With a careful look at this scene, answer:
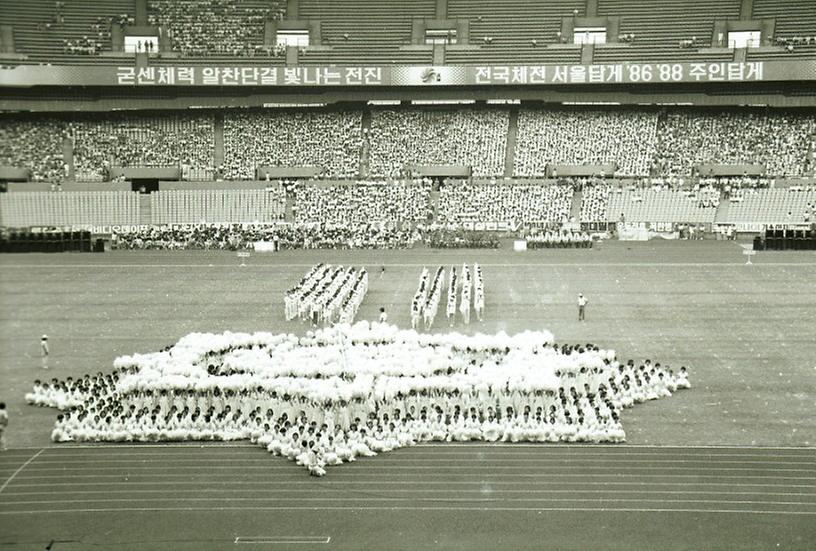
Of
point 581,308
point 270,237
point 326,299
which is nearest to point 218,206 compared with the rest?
point 270,237

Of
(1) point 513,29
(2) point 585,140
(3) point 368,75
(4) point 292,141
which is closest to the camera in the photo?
(2) point 585,140

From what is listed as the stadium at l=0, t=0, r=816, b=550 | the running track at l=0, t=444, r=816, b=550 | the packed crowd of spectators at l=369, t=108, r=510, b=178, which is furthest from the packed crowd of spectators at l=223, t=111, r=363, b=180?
the running track at l=0, t=444, r=816, b=550

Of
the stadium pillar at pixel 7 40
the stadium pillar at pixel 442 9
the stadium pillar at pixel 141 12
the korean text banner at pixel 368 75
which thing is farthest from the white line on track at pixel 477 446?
the stadium pillar at pixel 442 9

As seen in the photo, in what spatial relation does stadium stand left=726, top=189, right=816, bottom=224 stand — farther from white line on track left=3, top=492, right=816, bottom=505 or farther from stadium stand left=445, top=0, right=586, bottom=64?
white line on track left=3, top=492, right=816, bottom=505

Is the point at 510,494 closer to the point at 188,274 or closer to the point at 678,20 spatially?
the point at 188,274

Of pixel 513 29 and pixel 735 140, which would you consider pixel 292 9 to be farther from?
pixel 735 140

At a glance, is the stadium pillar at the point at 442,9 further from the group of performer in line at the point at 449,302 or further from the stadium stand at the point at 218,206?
the group of performer in line at the point at 449,302
